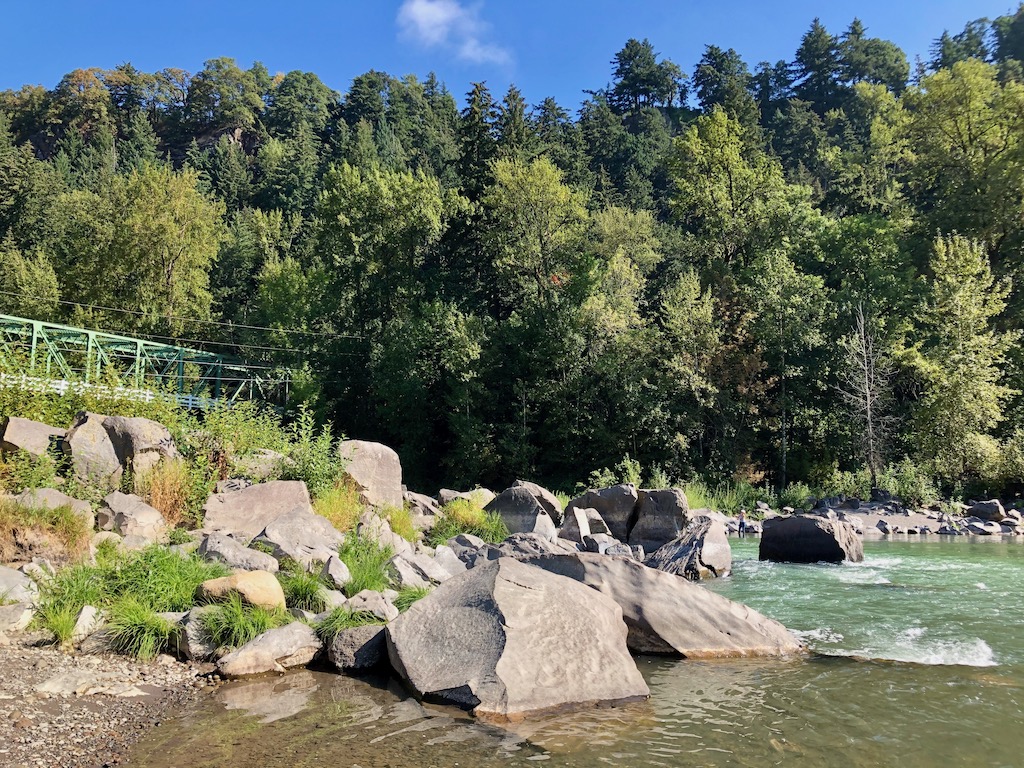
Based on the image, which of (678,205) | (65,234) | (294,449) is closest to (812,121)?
(678,205)

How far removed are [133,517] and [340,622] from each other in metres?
4.00

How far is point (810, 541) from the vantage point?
47.5ft

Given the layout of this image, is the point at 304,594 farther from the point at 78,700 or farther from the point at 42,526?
the point at 42,526

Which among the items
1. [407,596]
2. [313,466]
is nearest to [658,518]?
[313,466]

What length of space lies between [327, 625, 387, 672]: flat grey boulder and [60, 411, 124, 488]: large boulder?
17.7ft

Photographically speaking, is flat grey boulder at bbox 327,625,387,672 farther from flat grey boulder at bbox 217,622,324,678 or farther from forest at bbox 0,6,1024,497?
forest at bbox 0,6,1024,497

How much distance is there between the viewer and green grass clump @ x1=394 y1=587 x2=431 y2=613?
7.98 meters

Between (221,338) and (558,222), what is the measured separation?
22650 mm

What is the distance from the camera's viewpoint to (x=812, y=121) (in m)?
77.1

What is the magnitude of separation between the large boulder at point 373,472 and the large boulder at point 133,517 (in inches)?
152

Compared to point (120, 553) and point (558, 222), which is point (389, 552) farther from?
point (558, 222)

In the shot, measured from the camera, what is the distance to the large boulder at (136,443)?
35.0 feet

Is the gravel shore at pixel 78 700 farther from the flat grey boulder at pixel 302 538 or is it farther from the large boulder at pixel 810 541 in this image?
the large boulder at pixel 810 541

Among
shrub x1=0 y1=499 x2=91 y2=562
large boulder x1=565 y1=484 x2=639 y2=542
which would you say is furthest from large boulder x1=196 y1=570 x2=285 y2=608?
large boulder x1=565 y1=484 x2=639 y2=542
